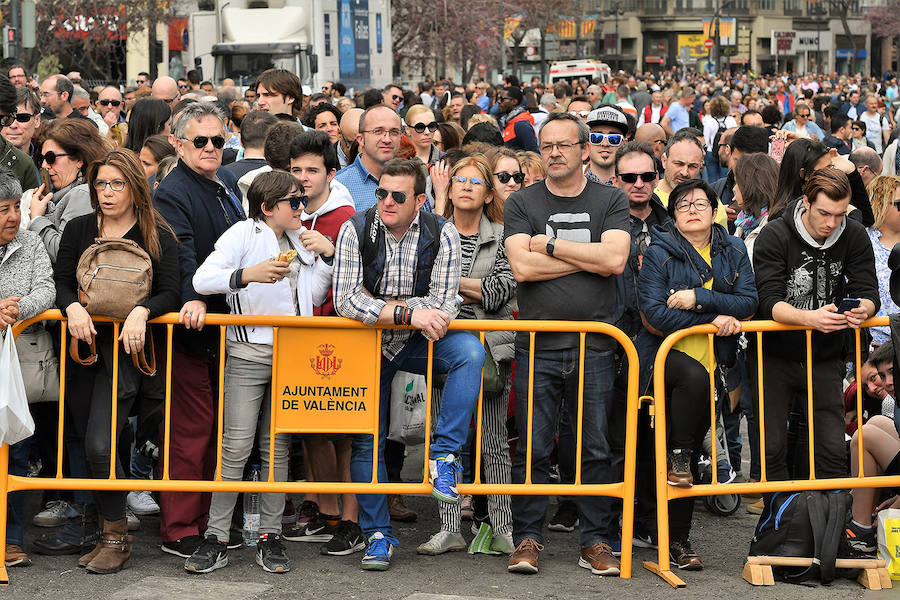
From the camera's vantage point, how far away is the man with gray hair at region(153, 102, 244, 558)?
6.40 meters

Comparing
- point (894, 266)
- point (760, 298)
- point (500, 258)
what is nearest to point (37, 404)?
point (500, 258)

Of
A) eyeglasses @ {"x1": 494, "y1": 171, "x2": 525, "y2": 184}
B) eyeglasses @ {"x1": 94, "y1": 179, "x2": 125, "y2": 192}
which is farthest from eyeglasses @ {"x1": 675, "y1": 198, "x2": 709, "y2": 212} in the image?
eyeglasses @ {"x1": 94, "y1": 179, "x2": 125, "y2": 192}

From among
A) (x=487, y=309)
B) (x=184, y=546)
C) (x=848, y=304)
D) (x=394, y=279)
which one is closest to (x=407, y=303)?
(x=394, y=279)

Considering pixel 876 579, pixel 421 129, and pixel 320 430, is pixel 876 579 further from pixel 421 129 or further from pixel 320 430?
→ pixel 421 129

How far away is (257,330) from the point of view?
6.21 m

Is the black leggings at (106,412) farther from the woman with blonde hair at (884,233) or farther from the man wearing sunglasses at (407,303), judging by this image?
the woman with blonde hair at (884,233)

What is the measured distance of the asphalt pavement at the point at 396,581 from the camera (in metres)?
5.90

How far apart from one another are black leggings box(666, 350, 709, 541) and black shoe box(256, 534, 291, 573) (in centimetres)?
193

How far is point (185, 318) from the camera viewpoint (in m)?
6.10

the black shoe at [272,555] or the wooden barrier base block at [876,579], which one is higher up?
the black shoe at [272,555]

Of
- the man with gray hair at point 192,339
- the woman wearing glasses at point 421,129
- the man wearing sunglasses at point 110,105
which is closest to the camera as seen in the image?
the man with gray hair at point 192,339

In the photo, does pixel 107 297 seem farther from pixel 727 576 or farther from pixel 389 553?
pixel 727 576

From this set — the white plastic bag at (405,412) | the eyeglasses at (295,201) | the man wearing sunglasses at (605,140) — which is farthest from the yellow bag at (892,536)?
the eyeglasses at (295,201)

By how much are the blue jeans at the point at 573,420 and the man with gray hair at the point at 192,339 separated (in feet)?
5.11
